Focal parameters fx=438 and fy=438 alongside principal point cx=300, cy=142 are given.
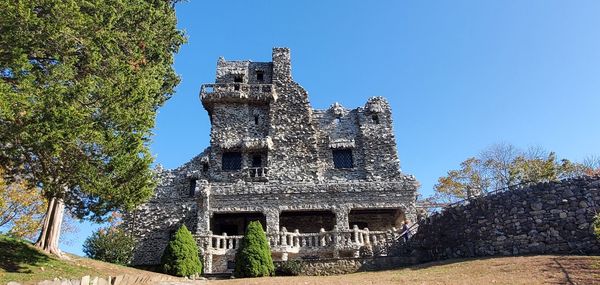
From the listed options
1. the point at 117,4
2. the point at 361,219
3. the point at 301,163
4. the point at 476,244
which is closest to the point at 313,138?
the point at 301,163

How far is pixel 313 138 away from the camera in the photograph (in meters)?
30.3

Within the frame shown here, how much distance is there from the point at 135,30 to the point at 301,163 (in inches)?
637

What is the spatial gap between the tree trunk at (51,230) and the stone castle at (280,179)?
6602 millimetres

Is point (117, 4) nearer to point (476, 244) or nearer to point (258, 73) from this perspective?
point (476, 244)

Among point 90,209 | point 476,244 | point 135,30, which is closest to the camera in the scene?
point 90,209

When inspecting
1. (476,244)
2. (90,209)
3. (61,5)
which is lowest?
(476,244)

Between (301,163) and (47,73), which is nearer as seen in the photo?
(47,73)

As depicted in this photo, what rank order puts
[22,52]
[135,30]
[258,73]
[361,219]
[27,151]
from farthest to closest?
[258,73] → [361,219] → [135,30] → [27,151] → [22,52]

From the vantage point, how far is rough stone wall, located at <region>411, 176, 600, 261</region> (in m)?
14.9

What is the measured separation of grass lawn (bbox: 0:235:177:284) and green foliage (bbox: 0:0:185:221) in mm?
1765

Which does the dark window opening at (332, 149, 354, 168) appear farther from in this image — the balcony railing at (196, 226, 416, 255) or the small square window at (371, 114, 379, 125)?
the balcony railing at (196, 226, 416, 255)

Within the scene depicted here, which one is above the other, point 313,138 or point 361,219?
point 313,138

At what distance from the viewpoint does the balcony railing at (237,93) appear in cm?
3125

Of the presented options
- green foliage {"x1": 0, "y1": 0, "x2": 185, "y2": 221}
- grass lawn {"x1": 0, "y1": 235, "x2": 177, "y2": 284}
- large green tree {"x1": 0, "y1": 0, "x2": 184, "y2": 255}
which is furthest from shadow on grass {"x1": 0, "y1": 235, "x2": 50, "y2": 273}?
green foliage {"x1": 0, "y1": 0, "x2": 185, "y2": 221}
